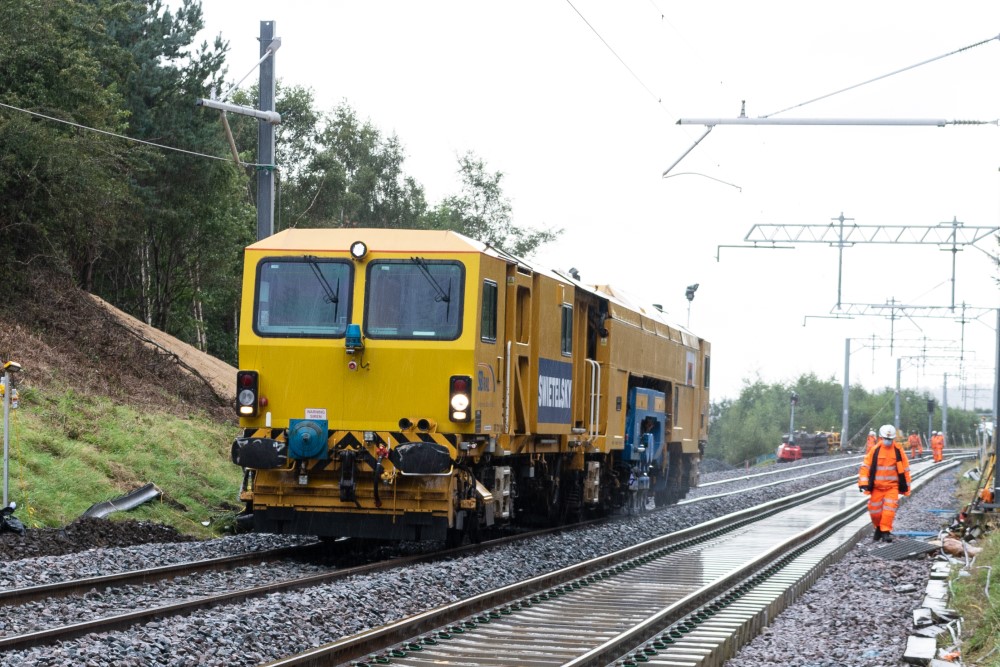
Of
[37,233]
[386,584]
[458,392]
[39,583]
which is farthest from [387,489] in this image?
[37,233]

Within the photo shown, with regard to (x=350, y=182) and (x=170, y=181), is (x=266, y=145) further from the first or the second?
(x=350, y=182)

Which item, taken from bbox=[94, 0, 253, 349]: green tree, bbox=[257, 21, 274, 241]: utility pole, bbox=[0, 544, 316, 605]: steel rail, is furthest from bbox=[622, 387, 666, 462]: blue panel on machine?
bbox=[94, 0, 253, 349]: green tree

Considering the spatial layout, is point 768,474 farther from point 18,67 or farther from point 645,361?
point 18,67

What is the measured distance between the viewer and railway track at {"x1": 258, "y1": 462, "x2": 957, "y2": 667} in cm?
865

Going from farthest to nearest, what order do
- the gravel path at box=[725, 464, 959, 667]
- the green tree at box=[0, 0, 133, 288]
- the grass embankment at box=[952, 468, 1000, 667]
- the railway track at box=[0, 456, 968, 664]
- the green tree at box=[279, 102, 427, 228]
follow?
the green tree at box=[279, 102, 427, 228] < the green tree at box=[0, 0, 133, 288] < the gravel path at box=[725, 464, 959, 667] < the grass embankment at box=[952, 468, 1000, 667] < the railway track at box=[0, 456, 968, 664]

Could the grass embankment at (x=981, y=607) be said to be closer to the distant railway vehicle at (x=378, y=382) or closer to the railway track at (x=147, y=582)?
the railway track at (x=147, y=582)

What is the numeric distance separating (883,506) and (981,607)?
7.26 m

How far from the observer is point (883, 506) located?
17.2 metres

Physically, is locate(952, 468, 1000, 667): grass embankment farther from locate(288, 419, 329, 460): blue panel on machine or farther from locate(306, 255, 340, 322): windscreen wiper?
locate(306, 255, 340, 322): windscreen wiper

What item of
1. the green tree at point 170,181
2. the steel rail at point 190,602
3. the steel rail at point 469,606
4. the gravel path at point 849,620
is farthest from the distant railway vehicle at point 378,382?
the green tree at point 170,181

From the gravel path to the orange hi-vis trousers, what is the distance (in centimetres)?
86

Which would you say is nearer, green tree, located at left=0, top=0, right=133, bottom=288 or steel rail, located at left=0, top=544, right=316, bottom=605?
steel rail, located at left=0, top=544, right=316, bottom=605

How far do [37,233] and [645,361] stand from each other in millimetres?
11962

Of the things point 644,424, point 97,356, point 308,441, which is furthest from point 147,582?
point 97,356
